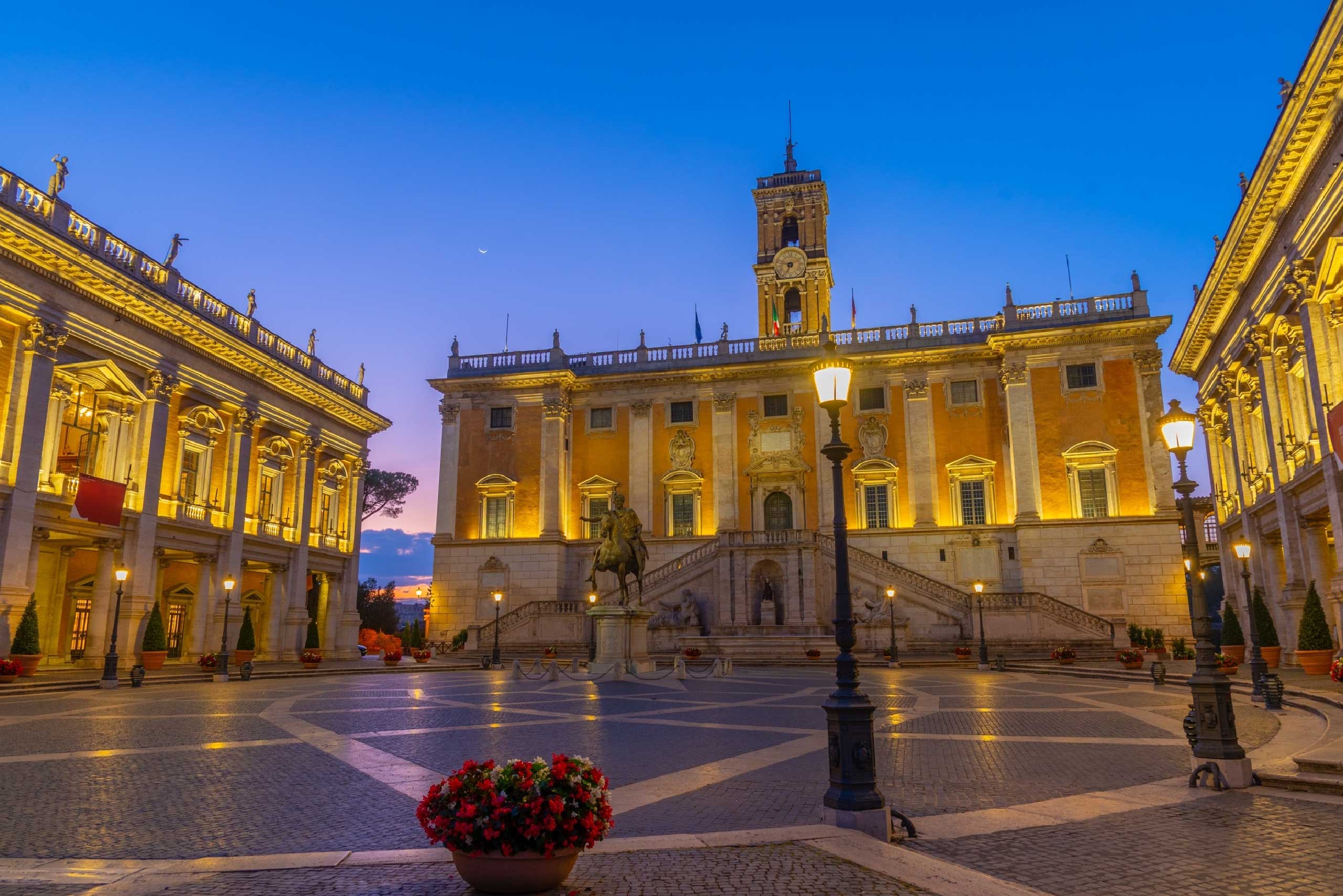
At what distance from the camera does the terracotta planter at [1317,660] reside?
2209cm

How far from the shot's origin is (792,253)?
58.5 metres

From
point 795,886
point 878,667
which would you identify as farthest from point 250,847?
point 878,667

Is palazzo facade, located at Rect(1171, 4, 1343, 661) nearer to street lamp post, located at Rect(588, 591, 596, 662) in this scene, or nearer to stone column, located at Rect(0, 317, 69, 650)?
street lamp post, located at Rect(588, 591, 596, 662)

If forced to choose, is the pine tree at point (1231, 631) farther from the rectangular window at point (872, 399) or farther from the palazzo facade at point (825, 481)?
the rectangular window at point (872, 399)

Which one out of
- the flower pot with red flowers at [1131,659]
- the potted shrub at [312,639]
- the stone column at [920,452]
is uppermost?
the stone column at [920,452]

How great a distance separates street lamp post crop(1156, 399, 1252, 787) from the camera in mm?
9633

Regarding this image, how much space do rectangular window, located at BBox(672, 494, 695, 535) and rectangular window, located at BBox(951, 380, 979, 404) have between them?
1455cm

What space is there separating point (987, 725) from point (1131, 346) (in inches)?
1316

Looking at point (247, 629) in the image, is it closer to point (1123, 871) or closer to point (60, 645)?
point (60, 645)

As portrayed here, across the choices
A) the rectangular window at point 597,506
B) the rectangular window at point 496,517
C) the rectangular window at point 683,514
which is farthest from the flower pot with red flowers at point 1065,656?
the rectangular window at point 496,517

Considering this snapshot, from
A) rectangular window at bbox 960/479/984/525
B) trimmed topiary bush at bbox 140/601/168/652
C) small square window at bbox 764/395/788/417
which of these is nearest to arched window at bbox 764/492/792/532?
small square window at bbox 764/395/788/417

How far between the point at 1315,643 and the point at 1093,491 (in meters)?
20.1

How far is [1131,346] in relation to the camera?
4197 cm

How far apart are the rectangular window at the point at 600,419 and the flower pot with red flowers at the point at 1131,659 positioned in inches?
1139
